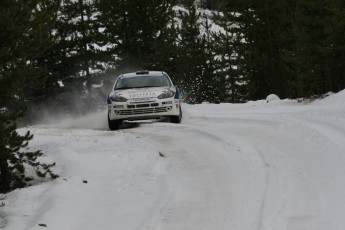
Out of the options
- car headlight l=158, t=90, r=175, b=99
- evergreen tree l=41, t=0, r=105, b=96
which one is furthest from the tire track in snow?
evergreen tree l=41, t=0, r=105, b=96

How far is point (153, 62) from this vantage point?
3597cm

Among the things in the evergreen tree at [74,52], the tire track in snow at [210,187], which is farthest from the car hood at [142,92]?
the evergreen tree at [74,52]

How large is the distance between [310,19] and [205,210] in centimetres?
2064

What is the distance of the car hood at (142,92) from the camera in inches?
548

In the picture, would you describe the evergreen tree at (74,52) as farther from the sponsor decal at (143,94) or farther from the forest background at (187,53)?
the sponsor decal at (143,94)

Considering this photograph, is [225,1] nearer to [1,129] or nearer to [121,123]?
[121,123]

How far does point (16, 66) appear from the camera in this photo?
7.99 m

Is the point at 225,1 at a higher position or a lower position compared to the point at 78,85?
higher

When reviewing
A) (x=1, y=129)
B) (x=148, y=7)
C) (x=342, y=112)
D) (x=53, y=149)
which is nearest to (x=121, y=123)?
(x=53, y=149)

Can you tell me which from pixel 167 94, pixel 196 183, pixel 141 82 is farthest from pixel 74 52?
pixel 196 183

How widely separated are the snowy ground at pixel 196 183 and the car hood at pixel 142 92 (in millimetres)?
3300

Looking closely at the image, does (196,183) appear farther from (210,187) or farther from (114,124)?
(114,124)

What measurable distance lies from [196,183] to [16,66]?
368 centimetres

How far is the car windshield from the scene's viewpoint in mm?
14812
